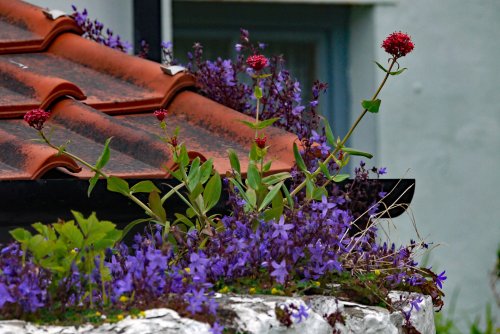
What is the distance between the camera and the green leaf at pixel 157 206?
7.30 feet

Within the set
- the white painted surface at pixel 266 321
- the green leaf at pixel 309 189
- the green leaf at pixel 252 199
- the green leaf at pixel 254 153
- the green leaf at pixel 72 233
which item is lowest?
the white painted surface at pixel 266 321

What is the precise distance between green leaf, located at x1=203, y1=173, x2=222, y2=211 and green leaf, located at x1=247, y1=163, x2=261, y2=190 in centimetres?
6

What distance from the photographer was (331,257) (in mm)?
2088

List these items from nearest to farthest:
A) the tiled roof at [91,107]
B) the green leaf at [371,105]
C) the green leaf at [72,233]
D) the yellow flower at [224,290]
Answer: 1. the green leaf at [72,233]
2. the yellow flower at [224,290]
3. the green leaf at [371,105]
4. the tiled roof at [91,107]

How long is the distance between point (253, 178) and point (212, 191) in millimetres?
88

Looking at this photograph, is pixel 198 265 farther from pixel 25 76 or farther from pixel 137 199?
pixel 25 76

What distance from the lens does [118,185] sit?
7.29 ft

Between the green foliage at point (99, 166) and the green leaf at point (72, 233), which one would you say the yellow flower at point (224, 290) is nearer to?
the green leaf at point (72, 233)

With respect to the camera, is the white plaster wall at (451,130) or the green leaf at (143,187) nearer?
the green leaf at (143,187)

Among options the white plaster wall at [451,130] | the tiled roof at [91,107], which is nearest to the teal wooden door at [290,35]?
the white plaster wall at [451,130]

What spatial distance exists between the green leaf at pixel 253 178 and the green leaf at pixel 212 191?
2.5 inches

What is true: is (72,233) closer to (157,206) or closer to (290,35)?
(157,206)

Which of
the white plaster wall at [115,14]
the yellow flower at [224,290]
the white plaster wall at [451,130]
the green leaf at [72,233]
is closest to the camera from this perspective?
the green leaf at [72,233]

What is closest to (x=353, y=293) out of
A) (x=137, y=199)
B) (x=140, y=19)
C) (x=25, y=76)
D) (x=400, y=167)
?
(x=137, y=199)
